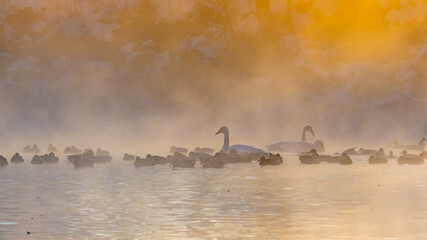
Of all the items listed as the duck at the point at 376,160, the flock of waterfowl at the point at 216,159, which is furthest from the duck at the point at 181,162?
the duck at the point at 376,160

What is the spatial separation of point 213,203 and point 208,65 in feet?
217

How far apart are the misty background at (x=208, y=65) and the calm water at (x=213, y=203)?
44.7 meters

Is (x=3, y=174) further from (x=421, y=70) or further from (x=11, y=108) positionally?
(x=421, y=70)

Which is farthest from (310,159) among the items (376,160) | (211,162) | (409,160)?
(211,162)

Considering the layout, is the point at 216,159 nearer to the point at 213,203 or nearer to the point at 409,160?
the point at 409,160

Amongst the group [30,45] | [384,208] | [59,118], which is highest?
[30,45]

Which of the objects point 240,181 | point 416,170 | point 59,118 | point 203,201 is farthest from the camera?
point 59,118

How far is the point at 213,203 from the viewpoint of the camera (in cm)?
3161

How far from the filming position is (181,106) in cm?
9456

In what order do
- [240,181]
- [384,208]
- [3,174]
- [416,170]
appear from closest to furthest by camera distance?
[384,208] → [240,181] → [3,174] → [416,170]

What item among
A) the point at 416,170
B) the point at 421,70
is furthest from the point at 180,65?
the point at 416,170

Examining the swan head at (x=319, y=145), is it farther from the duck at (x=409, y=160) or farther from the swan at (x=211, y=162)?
the swan at (x=211, y=162)

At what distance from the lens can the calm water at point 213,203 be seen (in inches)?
997

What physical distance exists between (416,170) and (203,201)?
17967 millimetres
